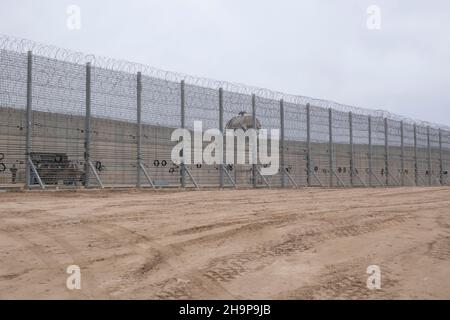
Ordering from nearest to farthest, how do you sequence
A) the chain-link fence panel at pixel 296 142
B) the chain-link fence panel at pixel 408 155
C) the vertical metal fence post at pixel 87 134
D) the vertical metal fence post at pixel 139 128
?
1. the vertical metal fence post at pixel 87 134
2. the vertical metal fence post at pixel 139 128
3. the chain-link fence panel at pixel 296 142
4. the chain-link fence panel at pixel 408 155

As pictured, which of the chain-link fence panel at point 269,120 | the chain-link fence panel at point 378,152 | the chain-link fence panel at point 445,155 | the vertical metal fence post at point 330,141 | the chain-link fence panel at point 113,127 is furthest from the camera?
the chain-link fence panel at point 445,155

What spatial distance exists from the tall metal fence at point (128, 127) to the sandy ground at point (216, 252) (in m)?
4.39

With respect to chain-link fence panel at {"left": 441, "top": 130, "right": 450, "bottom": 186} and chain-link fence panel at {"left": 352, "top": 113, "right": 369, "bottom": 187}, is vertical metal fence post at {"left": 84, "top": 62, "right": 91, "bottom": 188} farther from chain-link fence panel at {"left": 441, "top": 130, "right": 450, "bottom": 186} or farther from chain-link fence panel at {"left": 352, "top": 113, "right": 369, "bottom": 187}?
chain-link fence panel at {"left": 441, "top": 130, "right": 450, "bottom": 186}

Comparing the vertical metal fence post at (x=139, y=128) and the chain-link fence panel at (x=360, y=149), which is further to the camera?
the chain-link fence panel at (x=360, y=149)

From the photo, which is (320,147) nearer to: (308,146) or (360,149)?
(308,146)

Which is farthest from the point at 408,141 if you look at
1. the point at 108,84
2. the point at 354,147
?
the point at 108,84

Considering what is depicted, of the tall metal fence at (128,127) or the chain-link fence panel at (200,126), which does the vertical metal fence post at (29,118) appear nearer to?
the tall metal fence at (128,127)

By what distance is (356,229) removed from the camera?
8328mm

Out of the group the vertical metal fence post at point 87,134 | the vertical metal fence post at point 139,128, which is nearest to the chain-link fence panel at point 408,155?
the vertical metal fence post at point 139,128

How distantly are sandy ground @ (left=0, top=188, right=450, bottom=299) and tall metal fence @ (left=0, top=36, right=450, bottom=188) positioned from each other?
4.39m

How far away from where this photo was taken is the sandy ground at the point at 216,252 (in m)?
4.89

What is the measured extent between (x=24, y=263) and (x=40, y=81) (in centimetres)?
978

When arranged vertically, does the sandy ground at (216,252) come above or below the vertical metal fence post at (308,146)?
below

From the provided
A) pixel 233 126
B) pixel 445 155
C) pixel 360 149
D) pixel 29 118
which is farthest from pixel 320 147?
pixel 445 155
